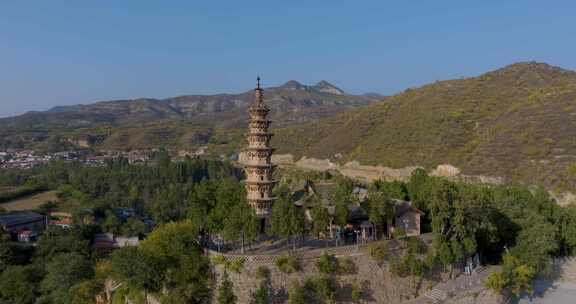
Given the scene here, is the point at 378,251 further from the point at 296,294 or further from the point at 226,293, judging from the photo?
the point at 226,293

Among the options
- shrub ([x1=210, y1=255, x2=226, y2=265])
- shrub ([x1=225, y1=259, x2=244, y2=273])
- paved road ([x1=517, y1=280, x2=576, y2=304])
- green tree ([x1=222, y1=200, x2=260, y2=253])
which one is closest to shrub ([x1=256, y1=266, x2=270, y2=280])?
shrub ([x1=225, y1=259, x2=244, y2=273])

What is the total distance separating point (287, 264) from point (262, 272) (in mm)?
1092

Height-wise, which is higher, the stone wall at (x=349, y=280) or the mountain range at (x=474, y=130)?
the mountain range at (x=474, y=130)

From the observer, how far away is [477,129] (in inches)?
2322

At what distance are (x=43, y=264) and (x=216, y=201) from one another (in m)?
15.4

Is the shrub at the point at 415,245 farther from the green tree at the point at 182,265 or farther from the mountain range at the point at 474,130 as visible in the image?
the mountain range at the point at 474,130

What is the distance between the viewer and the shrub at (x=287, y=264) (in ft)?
64.0

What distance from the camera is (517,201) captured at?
29.1 m

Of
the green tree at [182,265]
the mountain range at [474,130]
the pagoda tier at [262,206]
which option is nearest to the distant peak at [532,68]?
the mountain range at [474,130]

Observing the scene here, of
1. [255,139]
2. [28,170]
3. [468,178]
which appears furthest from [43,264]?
[28,170]

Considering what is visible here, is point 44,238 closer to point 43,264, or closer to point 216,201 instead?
point 43,264

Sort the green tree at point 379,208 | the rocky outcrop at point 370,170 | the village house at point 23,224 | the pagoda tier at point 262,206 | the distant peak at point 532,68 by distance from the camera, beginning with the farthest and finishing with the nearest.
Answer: the distant peak at point 532,68 → the rocky outcrop at point 370,170 → the village house at point 23,224 → the pagoda tier at point 262,206 → the green tree at point 379,208

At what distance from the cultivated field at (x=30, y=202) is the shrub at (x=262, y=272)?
47769mm

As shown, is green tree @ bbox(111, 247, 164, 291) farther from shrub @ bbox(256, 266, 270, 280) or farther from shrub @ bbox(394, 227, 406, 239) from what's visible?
shrub @ bbox(394, 227, 406, 239)
